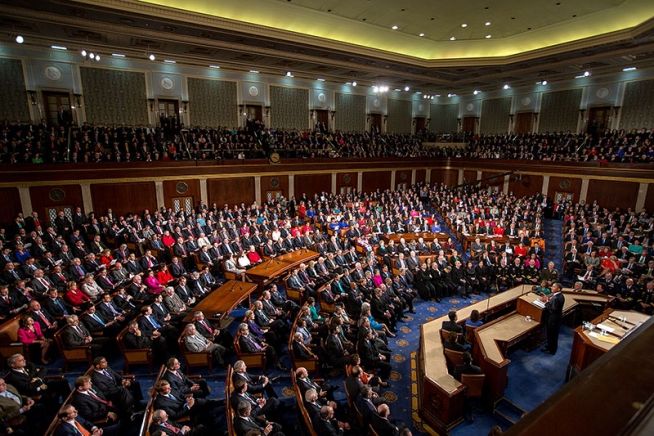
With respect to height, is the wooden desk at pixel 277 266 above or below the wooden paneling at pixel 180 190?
below

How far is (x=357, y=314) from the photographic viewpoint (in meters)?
8.30

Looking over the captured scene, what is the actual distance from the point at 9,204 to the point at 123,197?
3558 millimetres

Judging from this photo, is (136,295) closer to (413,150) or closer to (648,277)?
(648,277)

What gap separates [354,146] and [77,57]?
14.9m

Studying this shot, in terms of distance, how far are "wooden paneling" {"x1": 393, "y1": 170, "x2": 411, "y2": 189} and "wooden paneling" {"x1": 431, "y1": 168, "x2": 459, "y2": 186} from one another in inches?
86.2

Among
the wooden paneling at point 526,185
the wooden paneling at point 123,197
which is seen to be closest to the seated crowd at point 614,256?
the wooden paneling at point 526,185

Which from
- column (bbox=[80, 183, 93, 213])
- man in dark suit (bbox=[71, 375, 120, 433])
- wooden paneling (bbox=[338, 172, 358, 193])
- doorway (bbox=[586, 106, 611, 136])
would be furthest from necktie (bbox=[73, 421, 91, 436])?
doorway (bbox=[586, 106, 611, 136])

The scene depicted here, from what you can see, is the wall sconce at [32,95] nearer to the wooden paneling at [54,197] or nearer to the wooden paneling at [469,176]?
the wooden paneling at [54,197]

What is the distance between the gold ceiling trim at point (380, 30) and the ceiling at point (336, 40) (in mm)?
57

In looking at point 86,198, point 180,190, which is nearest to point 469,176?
point 180,190

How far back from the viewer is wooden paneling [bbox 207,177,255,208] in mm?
16797

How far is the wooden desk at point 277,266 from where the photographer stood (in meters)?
9.43

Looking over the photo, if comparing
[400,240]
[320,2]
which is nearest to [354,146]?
[320,2]

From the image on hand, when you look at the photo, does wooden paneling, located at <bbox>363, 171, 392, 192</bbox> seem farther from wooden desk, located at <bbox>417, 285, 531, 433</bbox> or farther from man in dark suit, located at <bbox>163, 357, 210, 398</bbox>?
man in dark suit, located at <bbox>163, 357, 210, 398</bbox>
